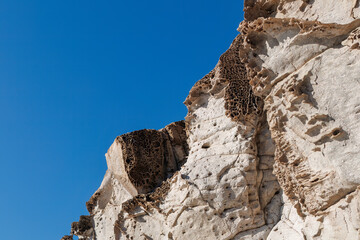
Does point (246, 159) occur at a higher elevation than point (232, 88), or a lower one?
lower

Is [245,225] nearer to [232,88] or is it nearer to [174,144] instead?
[232,88]

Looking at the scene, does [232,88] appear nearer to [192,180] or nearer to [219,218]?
[192,180]

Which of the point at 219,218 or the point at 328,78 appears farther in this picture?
the point at 219,218

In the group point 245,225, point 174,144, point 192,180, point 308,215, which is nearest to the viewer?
point 308,215

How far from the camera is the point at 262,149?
7906mm

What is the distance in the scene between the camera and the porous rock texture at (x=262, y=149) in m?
5.93

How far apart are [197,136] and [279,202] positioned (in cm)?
205

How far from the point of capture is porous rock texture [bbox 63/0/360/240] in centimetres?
593

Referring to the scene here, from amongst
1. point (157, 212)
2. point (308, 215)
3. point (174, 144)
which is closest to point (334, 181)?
point (308, 215)

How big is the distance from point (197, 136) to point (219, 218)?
1.75 meters

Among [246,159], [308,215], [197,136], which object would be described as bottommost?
[308,215]

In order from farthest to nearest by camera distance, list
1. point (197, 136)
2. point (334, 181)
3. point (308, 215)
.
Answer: point (197, 136), point (308, 215), point (334, 181)

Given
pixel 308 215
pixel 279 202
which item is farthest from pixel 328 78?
pixel 279 202

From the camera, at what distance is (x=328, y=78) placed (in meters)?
6.14
